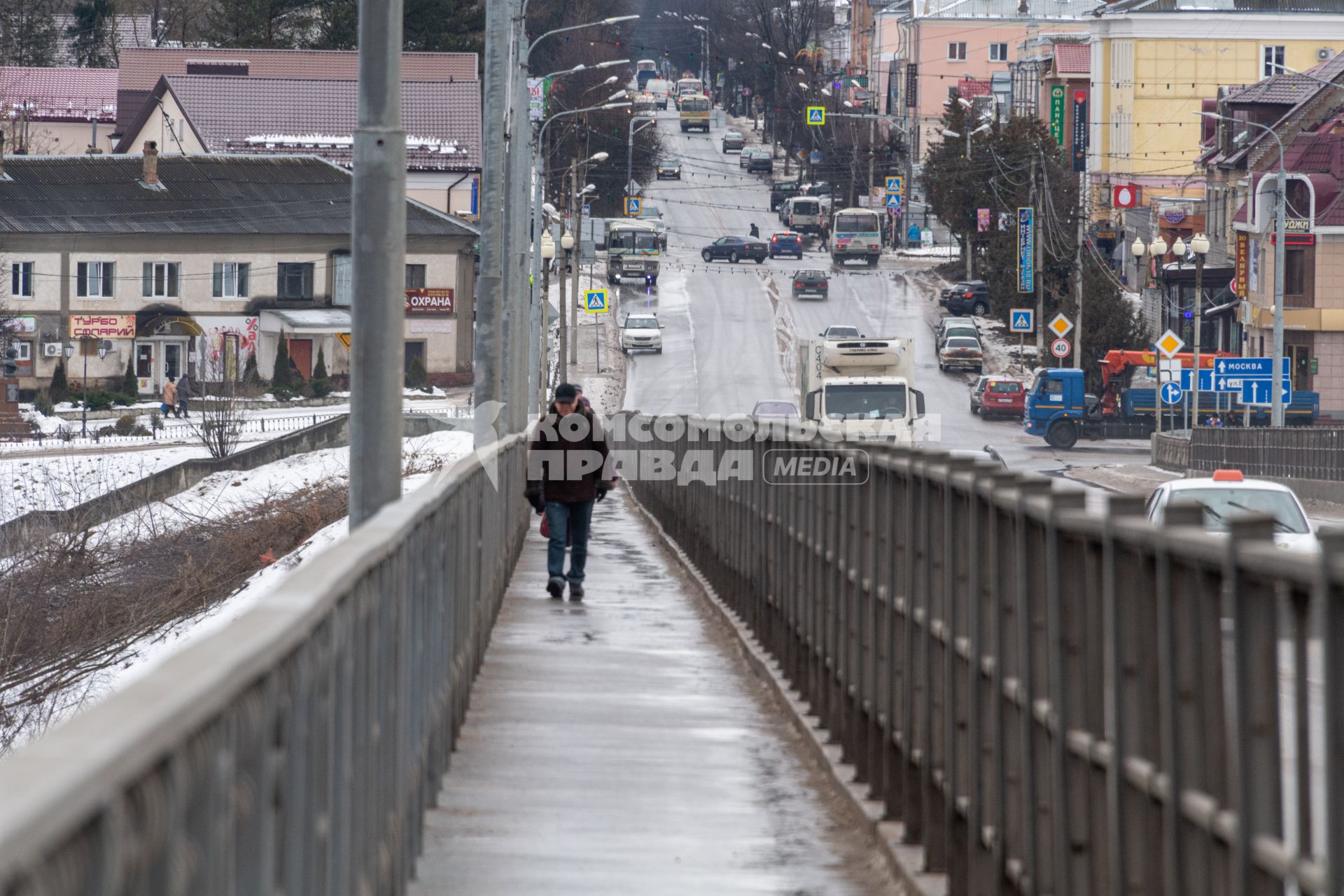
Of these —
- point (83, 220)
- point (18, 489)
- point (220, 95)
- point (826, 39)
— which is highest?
point (826, 39)

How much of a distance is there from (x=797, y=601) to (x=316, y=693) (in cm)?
690

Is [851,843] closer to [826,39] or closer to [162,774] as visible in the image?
[162,774]

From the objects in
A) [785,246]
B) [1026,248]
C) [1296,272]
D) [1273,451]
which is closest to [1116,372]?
[1296,272]

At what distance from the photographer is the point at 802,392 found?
1553 inches

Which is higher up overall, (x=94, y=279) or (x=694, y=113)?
(x=694, y=113)

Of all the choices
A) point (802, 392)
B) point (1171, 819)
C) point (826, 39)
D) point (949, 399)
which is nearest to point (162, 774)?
point (1171, 819)

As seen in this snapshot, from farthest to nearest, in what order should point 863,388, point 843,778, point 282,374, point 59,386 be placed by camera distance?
1. point 282,374
2. point 59,386
3. point 863,388
4. point 843,778

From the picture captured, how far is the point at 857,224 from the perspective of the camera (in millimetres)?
97688

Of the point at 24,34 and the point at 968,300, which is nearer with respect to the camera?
the point at 968,300

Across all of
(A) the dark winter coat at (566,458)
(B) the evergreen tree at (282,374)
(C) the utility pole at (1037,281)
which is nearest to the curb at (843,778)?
(A) the dark winter coat at (566,458)

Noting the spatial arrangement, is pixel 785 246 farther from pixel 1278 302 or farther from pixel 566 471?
pixel 566 471

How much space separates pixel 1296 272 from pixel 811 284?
26644 mm

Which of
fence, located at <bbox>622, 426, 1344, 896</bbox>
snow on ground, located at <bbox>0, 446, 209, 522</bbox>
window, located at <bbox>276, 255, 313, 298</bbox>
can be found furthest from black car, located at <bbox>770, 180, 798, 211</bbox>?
fence, located at <bbox>622, 426, 1344, 896</bbox>

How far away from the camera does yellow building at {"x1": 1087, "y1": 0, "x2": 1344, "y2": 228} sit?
8575 cm
